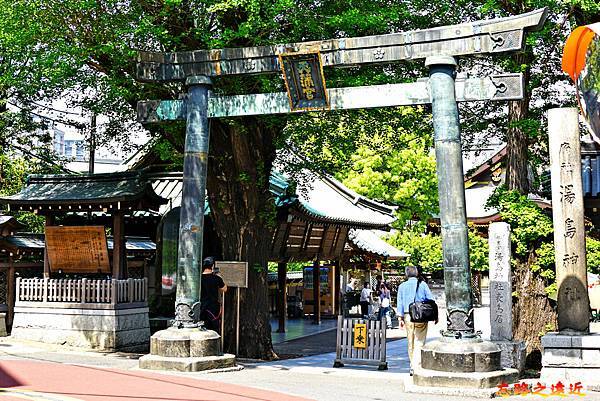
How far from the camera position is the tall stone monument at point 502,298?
1473 centimetres

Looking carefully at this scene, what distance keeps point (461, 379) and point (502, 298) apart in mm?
3626

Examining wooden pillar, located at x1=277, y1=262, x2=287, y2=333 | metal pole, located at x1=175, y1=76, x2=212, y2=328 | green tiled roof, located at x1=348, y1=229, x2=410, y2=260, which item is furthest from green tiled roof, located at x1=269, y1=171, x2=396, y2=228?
metal pole, located at x1=175, y1=76, x2=212, y2=328

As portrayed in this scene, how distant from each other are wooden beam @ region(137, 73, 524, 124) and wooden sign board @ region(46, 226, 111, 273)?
6531mm

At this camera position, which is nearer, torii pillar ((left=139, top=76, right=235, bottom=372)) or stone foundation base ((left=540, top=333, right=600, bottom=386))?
stone foundation base ((left=540, top=333, right=600, bottom=386))

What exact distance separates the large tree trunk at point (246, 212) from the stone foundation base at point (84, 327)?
10.8 feet

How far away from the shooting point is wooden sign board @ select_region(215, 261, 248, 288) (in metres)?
16.7

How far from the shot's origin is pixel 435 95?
43.4 ft

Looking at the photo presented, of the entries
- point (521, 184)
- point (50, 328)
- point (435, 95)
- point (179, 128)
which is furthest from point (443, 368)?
point (50, 328)

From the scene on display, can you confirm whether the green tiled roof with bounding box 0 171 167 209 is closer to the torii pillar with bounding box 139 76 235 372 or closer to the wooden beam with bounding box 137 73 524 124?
the wooden beam with bounding box 137 73 524 124

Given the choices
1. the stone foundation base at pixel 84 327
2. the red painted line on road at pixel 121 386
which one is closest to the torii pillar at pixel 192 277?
the red painted line on road at pixel 121 386

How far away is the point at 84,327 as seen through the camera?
19.6 metres

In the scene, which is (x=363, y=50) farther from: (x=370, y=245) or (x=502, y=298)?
(x=370, y=245)

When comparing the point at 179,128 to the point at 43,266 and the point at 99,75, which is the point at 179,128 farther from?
the point at 43,266

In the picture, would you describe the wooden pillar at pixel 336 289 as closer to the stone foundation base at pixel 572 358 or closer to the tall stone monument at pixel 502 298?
the tall stone monument at pixel 502 298
